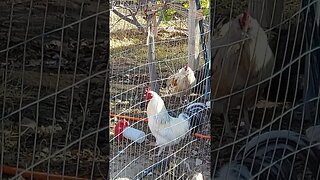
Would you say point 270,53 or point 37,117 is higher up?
point 270,53

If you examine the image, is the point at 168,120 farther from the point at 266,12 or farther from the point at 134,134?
the point at 266,12

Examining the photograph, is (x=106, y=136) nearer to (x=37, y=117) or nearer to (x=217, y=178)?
(x=37, y=117)

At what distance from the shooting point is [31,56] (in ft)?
2.71

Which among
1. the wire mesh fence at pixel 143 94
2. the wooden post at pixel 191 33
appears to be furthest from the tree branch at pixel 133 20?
the wooden post at pixel 191 33

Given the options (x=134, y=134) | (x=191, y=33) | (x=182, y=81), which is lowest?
(x=134, y=134)

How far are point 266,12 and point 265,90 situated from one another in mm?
151

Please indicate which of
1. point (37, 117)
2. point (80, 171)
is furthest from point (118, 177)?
point (37, 117)

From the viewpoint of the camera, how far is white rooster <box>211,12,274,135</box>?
0.82m

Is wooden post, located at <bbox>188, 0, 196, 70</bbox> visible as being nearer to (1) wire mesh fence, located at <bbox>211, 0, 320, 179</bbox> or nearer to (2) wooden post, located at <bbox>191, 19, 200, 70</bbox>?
(2) wooden post, located at <bbox>191, 19, 200, 70</bbox>

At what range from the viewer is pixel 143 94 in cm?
97

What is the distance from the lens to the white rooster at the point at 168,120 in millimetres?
961

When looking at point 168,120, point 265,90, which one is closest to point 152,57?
point 168,120

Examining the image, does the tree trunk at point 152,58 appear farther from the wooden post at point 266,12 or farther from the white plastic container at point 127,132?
the wooden post at point 266,12

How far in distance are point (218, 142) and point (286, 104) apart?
0.50 feet
